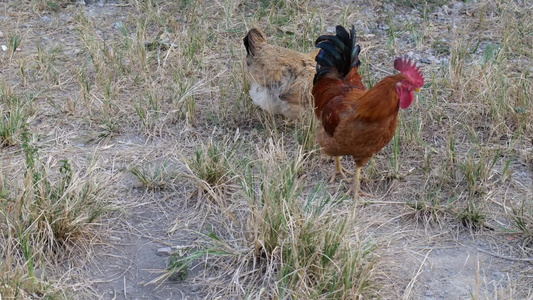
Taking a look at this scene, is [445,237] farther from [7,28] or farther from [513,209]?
[7,28]

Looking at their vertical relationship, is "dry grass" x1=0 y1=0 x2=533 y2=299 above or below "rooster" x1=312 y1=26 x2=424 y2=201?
below

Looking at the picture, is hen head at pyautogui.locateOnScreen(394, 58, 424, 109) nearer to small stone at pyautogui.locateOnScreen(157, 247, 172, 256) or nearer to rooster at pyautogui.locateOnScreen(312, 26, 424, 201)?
rooster at pyautogui.locateOnScreen(312, 26, 424, 201)

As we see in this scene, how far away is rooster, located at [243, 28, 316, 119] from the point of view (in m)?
4.50

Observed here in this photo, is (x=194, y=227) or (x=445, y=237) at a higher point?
(x=445, y=237)

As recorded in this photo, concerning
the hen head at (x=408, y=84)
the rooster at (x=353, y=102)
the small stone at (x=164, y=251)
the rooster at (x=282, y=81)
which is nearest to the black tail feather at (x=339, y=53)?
the rooster at (x=353, y=102)

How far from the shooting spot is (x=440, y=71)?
5.43 meters

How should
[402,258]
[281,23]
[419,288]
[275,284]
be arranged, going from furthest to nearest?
[281,23], [402,258], [419,288], [275,284]

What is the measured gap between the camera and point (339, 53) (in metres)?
4.05

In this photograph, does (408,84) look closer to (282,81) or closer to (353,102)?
(353,102)

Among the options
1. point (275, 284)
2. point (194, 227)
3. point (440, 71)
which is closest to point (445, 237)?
point (275, 284)

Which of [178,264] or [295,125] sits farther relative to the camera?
[295,125]

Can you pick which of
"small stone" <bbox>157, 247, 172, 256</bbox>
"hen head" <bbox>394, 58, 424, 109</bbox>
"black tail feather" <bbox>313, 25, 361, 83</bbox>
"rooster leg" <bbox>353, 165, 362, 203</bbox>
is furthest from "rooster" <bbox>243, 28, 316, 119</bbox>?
"small stone" <bbox>157, 247, 172, 256</bbox>

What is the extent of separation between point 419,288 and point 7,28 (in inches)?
200

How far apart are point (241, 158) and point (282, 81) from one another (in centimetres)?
81
